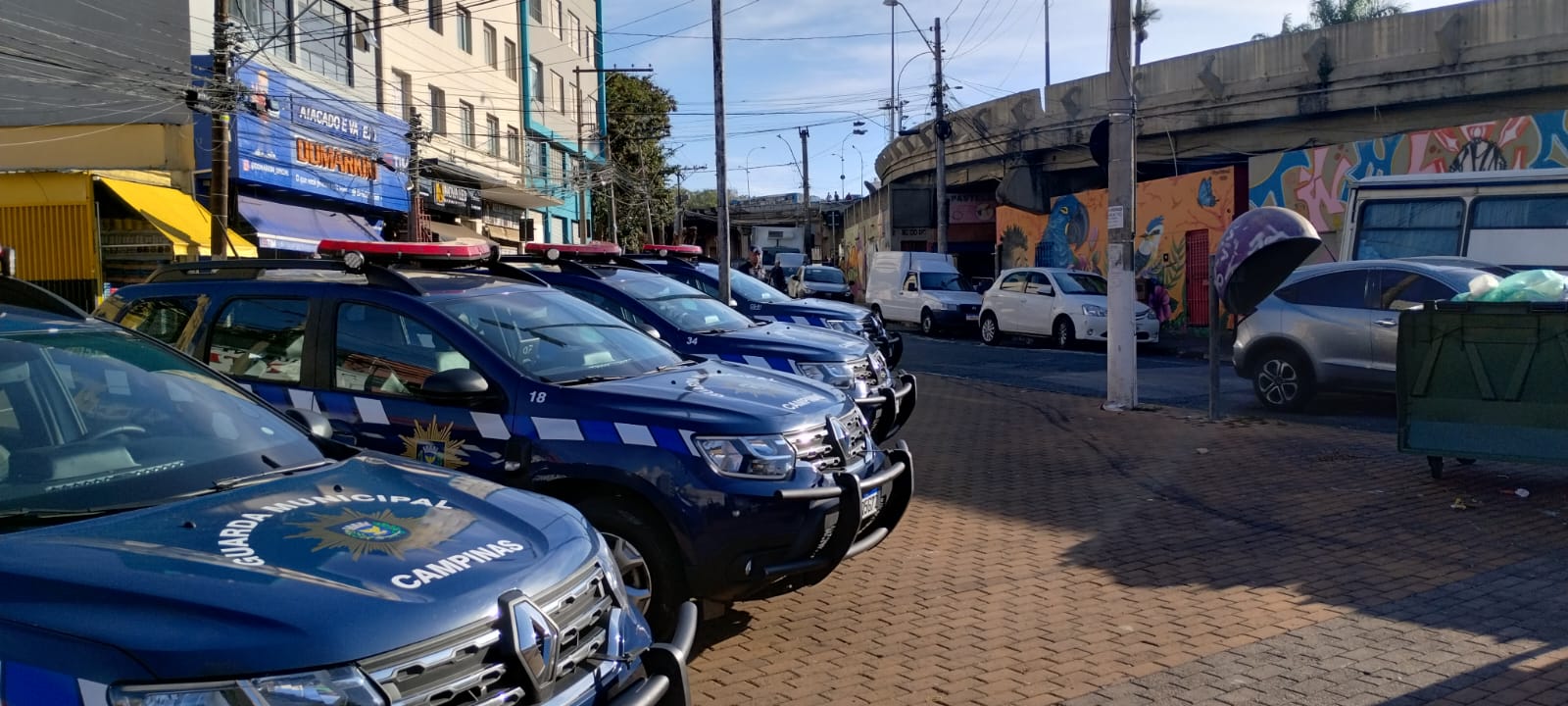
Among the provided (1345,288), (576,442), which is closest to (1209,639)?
(576,442)

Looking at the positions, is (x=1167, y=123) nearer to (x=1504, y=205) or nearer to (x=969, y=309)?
(x=969, y=309)

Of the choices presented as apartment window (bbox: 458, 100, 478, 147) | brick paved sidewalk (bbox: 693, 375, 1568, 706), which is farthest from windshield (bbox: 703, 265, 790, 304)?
apartment window (bbox: 458, 100, 478, 147)

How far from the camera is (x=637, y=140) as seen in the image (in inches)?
2151

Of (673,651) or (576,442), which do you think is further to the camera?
(576,442)

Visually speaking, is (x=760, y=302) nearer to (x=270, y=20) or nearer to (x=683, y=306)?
(x=683, y=306)

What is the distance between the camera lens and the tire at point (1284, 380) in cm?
1215

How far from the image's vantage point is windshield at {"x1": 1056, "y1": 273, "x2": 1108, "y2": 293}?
21609 millimetres

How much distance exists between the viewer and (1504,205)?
13.8 metres

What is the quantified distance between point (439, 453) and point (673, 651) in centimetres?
238

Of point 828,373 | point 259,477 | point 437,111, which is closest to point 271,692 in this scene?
point 259,477

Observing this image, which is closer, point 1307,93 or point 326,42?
point 1307,93

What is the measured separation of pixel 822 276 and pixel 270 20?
14892 mm

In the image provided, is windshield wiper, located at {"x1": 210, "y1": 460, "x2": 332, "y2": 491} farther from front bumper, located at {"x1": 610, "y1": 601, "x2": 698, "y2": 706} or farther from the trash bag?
the trash bag

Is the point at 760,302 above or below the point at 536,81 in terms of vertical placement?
below
